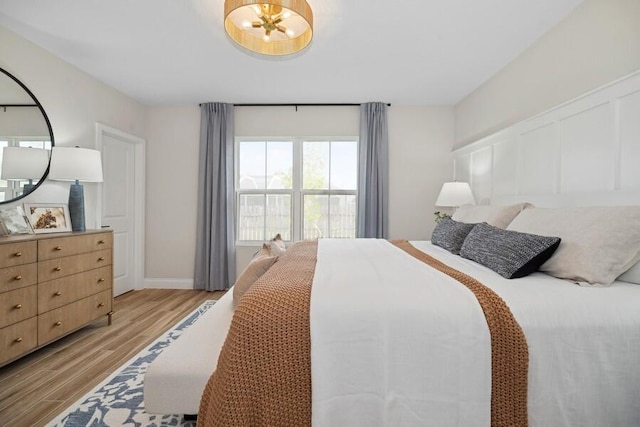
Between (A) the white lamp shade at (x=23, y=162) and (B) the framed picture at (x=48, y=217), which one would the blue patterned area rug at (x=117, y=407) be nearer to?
(B) the framed picture at (x=48, y=217)

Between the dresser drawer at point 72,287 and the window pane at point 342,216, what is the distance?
2.61m

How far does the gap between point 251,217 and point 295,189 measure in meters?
0.74

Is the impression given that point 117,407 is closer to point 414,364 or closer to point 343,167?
point 414,364

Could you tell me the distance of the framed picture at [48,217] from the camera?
248cm

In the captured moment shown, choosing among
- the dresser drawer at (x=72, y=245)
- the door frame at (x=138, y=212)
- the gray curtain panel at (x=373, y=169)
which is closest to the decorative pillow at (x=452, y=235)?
the gray curtain panel at (x=373, y=169)

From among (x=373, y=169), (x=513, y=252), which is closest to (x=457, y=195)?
(x=373, y=169)

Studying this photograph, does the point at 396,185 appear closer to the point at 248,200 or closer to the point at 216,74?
the point at 248,200

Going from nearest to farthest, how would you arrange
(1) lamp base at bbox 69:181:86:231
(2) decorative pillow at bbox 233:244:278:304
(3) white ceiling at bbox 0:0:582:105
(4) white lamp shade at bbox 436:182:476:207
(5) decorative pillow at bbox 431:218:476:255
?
(2) decorative pillow at bbox 233:244:278:304
(3) white ceiling at bbox 0:0:582:105
(5) decorative pillow at bbox 431:218:476:255
(1) lamp base at bbox 69:181:86:231
(4) white lamp shade at bbox 436:182:476:207

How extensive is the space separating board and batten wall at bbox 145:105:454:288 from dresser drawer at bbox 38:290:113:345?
138 centimetres

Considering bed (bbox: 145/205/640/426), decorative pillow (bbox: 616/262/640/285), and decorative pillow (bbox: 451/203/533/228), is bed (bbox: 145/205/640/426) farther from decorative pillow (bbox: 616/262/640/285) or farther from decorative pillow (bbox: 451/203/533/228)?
decorative pillow (bbox: 451/203/533/228)

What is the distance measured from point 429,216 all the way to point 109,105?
13.8 feet

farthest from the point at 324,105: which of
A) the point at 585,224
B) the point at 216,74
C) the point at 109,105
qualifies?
the point at 585,224

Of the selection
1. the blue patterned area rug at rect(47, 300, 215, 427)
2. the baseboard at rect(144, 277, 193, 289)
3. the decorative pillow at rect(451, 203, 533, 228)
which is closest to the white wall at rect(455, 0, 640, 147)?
the decorative pillow at rect(451, 203, 533, 228)

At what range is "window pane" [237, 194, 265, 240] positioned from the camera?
4.25 meters
